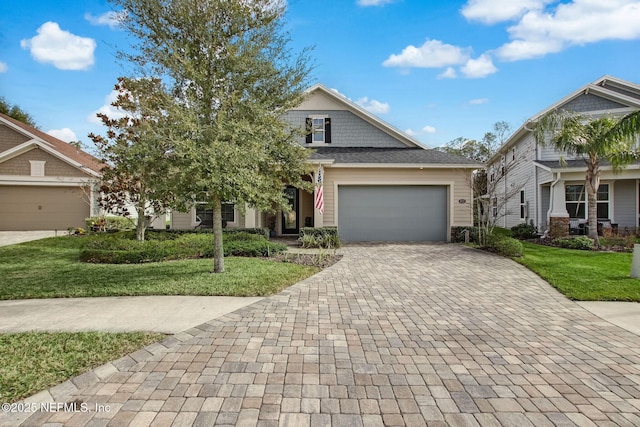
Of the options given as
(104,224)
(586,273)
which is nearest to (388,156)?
(586,273)

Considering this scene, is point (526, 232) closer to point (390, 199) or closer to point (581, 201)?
point (581, 201)

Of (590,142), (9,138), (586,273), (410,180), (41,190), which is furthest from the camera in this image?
(9,138)

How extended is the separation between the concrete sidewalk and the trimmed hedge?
3655 millimetres

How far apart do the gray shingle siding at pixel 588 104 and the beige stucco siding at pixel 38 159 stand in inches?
1021

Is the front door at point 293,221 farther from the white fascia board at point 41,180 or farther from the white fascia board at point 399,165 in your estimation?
the white fascia board at point 41,180

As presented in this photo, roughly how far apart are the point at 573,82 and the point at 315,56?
54.2 feet

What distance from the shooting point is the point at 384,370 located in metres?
3.26

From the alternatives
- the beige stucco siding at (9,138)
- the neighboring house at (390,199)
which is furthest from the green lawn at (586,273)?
the beige stucco siding at (9,138)

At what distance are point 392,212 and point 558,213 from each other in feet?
23.5

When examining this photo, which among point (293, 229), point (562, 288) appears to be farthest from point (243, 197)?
point (293, 229)

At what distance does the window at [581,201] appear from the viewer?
15.3 metres

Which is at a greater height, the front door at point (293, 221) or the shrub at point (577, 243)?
the front door at point (293, 221)

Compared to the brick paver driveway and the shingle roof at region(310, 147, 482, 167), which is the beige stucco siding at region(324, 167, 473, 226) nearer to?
the shingle roof at region(310, 147, 482, 167)

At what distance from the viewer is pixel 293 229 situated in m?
17.2
